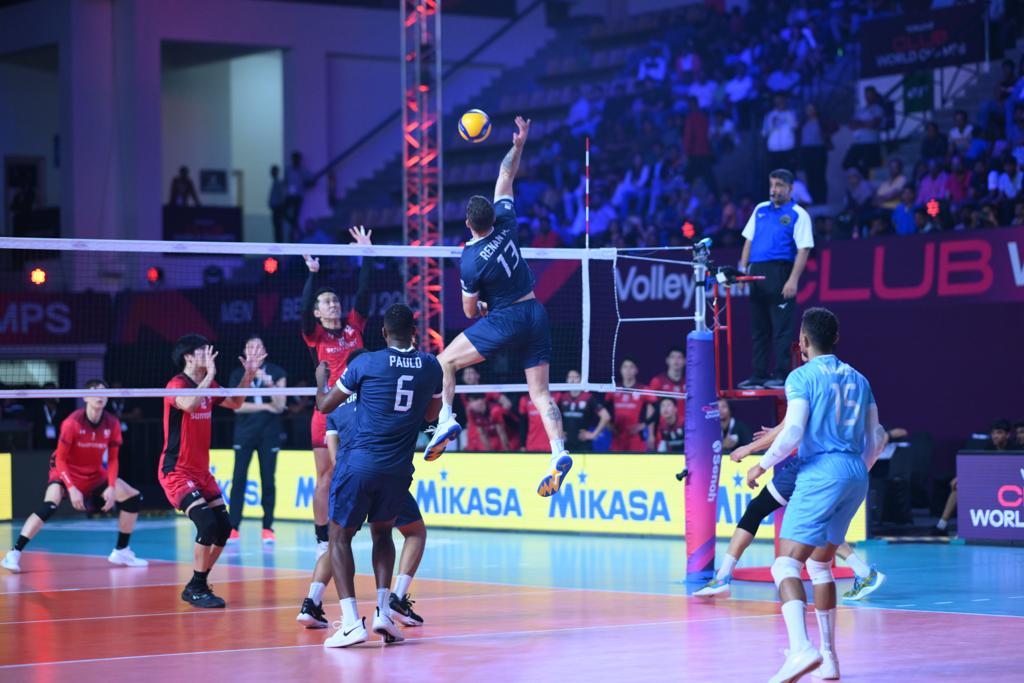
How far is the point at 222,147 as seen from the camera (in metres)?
38.9

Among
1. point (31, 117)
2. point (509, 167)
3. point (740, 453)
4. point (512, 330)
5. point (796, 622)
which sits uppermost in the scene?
point (31, 117)

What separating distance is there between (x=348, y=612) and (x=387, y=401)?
4.56ft

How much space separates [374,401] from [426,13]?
55.5ft

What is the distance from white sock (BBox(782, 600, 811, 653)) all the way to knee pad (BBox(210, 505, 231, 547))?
5.61m

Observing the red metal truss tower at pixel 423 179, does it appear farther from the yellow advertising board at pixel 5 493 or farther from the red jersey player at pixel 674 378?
the yellow advertising board at pixel 5 493

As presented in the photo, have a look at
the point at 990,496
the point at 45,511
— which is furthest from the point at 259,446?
the point at 990,496

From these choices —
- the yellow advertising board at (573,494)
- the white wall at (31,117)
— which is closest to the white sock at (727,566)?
the yellow advertising board at (573,494)

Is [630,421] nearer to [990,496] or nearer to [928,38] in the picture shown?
[990,496]

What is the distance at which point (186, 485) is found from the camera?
12.8 metres

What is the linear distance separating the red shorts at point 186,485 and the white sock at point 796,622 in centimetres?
598

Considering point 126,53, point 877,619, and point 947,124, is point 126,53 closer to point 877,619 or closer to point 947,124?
point 947,124

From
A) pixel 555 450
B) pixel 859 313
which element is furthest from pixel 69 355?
pixel 555 450

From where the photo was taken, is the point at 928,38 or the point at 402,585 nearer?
the point at 402,585

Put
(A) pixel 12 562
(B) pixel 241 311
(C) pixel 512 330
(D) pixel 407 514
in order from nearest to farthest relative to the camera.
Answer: (D) pixel 407 514 < (C) pixel 512 330 < (A) pixel 12 562 < (B) pixel 241 311
